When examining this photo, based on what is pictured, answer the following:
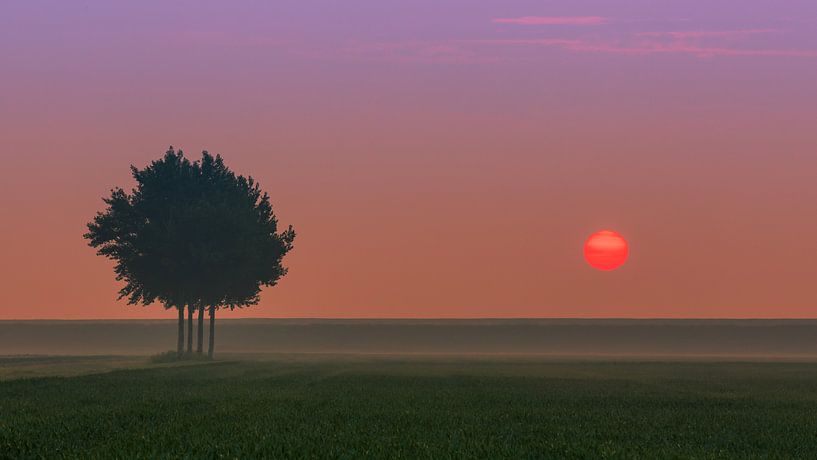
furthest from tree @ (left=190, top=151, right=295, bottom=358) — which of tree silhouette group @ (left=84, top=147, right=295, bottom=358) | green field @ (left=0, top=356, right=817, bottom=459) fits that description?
green field @ (left=0, top=356, right=817, bottom=459)

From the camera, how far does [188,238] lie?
83875 millimetres

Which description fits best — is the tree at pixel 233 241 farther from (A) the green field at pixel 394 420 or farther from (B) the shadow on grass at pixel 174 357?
(A) the green field at pixel 394 420

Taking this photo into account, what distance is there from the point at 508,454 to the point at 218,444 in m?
5.36

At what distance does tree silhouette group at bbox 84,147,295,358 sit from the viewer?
83.4 metres

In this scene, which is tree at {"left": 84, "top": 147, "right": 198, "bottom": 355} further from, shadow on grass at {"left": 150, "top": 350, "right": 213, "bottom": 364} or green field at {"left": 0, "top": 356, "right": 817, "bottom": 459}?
green field at {"left": 0, "top": 356, "right": 817, "bottom": 459}

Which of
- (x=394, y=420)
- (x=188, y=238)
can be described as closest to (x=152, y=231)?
(x=188, y=238)

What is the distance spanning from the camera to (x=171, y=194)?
8631cm

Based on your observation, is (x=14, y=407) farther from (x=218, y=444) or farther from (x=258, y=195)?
(x=258, y=195)

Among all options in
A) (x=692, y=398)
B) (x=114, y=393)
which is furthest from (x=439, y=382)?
(x=114, y=393)

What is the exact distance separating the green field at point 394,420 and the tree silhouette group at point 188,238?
41586mm

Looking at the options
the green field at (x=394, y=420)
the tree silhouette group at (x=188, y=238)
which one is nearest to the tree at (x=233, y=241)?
the tree silhouette group at (x=188, y=238)

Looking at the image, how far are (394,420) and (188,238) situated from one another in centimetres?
6241

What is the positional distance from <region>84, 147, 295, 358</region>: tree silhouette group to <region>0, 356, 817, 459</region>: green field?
41.6 meters

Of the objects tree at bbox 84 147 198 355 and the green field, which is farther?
tree at bbox 84 147 198 355
